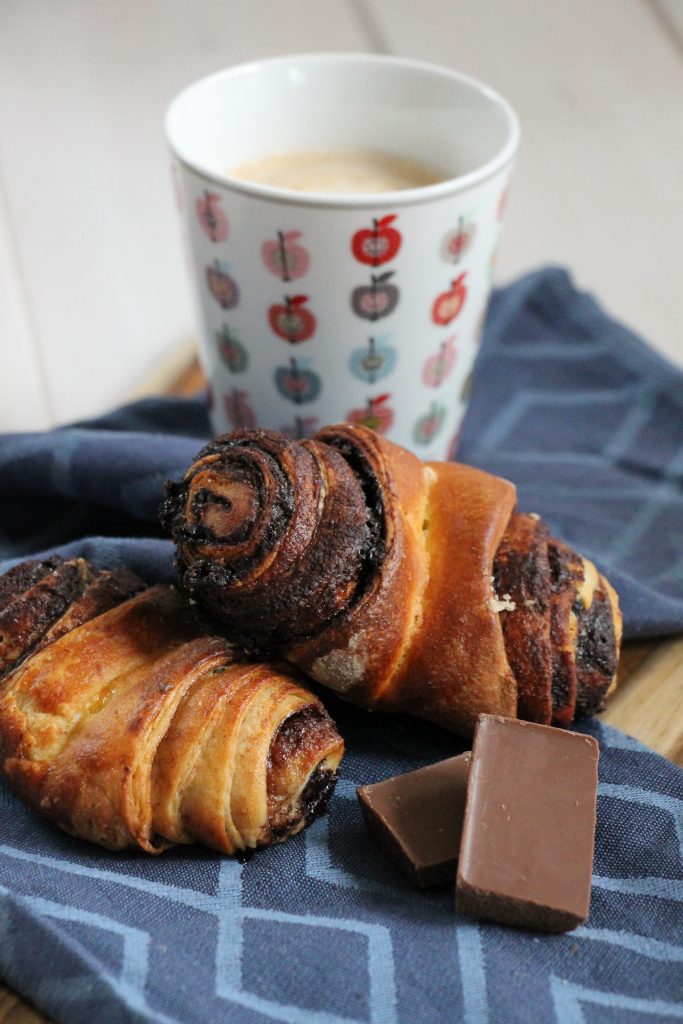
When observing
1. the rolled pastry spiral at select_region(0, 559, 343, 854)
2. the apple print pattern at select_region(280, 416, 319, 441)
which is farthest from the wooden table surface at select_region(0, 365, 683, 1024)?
the apple print pattern at select_region(280, 416, 319, 441)

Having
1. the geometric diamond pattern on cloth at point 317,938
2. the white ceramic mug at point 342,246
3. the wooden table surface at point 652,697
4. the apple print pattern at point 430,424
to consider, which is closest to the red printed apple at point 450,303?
the white ceramic mug at point 342,246

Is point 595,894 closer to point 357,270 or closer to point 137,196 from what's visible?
point 357,270

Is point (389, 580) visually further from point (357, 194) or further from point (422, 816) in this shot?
point (357, 194)

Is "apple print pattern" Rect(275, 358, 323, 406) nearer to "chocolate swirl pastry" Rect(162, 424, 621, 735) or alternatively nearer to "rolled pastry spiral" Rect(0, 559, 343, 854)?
"chocolate swirl pastry" Rect(162, 424, 621, 735)

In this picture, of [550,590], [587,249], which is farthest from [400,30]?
[550,590]

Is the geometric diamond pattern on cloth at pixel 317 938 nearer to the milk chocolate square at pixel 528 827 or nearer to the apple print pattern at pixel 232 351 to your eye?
the milk chocolate square at pixel 528 827
